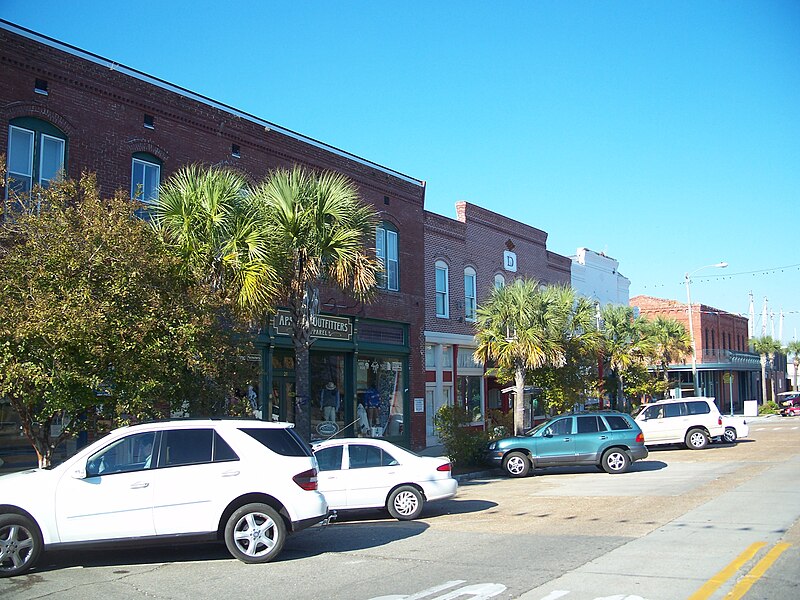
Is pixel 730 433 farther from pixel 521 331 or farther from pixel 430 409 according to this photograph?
pixel 430 409

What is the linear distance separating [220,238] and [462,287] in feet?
55.0

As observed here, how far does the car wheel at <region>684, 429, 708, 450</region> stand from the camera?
27.5 m

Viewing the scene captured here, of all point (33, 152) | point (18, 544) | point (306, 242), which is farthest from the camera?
point (33, 152)

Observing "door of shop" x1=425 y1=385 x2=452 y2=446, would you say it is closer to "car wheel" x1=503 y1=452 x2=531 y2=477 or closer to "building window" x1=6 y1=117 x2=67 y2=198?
"car wheel" x1=503 y1=452 x2=531 y2=477

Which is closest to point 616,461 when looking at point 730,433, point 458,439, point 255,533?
point 458,439

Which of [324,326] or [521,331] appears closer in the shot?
[324,326]

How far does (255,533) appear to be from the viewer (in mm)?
9656

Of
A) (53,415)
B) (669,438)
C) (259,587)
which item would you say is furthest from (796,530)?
(669,438)

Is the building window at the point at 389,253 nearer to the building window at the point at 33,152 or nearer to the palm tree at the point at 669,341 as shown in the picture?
the building window at the point at 33,152

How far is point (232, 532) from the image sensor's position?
9555 mm

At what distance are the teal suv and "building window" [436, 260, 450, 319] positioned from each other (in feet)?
29.6

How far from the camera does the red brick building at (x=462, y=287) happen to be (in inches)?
1142

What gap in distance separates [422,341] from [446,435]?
6.13m

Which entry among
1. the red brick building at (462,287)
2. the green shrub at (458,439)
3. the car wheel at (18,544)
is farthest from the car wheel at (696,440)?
the car wheel at (18,544)
